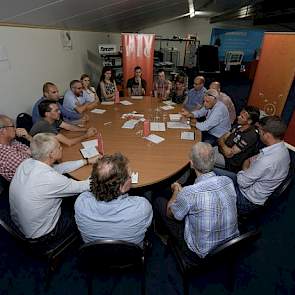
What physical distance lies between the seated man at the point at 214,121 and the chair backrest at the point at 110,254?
194cm

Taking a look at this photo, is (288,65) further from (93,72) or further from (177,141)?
(93,72)

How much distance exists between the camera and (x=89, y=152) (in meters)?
2.15

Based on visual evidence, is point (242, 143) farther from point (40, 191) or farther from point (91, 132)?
point (40, 191)

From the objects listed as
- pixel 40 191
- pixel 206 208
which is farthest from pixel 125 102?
pixel 206 208

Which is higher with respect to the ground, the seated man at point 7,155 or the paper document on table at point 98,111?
the seated man at point 7,155

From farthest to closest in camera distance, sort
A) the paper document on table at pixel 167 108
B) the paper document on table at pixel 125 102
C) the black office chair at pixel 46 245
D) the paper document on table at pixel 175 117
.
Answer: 1. the paper document on table at pixel 125 102
2. the paper document on table at pixel 167 108
3. the paper document on table at pixel 175 117
4. the black office chair at pixel 46 245

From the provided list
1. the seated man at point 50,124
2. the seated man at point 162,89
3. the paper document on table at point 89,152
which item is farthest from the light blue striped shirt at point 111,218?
the seated man at point 162,89

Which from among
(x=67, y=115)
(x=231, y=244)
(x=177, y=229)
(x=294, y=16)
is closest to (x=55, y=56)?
(x=67, y=115)

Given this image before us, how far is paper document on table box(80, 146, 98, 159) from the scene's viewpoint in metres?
2.10

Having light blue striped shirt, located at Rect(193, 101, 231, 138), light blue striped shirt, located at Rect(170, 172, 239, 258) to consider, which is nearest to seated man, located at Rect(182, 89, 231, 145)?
light blue striped shirt, located at Rect(193, 101, 231, 138)

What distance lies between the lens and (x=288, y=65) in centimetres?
396

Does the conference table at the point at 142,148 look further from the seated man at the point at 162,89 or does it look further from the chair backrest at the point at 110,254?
the seated man at the point at 162,89

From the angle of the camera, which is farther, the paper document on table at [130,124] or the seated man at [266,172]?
the paper document on table at [130,124]

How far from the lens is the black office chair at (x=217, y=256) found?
3.95 feet
